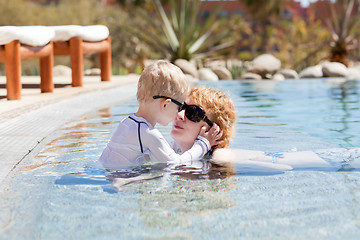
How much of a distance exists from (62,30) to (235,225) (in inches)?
287

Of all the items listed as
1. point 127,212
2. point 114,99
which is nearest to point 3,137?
point 127,212

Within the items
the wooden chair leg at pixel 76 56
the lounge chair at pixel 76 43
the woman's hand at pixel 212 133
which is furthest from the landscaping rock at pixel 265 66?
the woman's hand at pixel 212 133

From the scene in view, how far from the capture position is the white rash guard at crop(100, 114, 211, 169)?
10.9 feet

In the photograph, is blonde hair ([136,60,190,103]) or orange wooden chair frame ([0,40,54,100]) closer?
blonde hair ([136,60,190,103])

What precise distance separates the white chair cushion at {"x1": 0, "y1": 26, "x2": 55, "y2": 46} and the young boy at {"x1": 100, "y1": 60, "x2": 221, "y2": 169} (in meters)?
3.63

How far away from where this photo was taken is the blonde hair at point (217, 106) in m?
3.80

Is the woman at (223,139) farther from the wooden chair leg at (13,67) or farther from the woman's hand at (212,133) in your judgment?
the wooden chair leg at (13,67)

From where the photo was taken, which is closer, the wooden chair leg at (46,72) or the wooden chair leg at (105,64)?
the wooden chair leg at (46,72)

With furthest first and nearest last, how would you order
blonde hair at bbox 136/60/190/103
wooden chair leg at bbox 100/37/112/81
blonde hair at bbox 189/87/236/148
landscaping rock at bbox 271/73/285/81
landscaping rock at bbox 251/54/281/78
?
landscaping rock at bbox 251/54/281/78, landscaping rock at bbox 271/73/285/81, wooden chair leg at bbox 100/37/112/81, blonde hair at bbox 189/87/236/148, blonde hair at bbox 136/60/190/103

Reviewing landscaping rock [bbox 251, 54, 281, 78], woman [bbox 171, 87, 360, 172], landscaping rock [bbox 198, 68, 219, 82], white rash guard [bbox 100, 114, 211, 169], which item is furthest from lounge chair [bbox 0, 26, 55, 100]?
landscaping rock [bbox 251, 54, 281, 78]

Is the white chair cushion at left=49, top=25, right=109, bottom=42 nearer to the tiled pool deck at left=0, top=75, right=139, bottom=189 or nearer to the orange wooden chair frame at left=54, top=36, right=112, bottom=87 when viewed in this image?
the orange wooden chair frame at left=54, top=36, right=112, bottom=87

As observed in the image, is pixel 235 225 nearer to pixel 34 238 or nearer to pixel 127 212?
pixel 127 212

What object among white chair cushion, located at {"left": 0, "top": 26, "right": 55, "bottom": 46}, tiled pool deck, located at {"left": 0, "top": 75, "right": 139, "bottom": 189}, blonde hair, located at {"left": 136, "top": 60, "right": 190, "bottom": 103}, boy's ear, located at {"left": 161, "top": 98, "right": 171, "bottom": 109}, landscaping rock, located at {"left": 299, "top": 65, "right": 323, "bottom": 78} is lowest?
landscaping rock, located at {"left": 299, "top": 65, "right": 323, "bottom": 78}

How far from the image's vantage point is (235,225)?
7.59 feet
